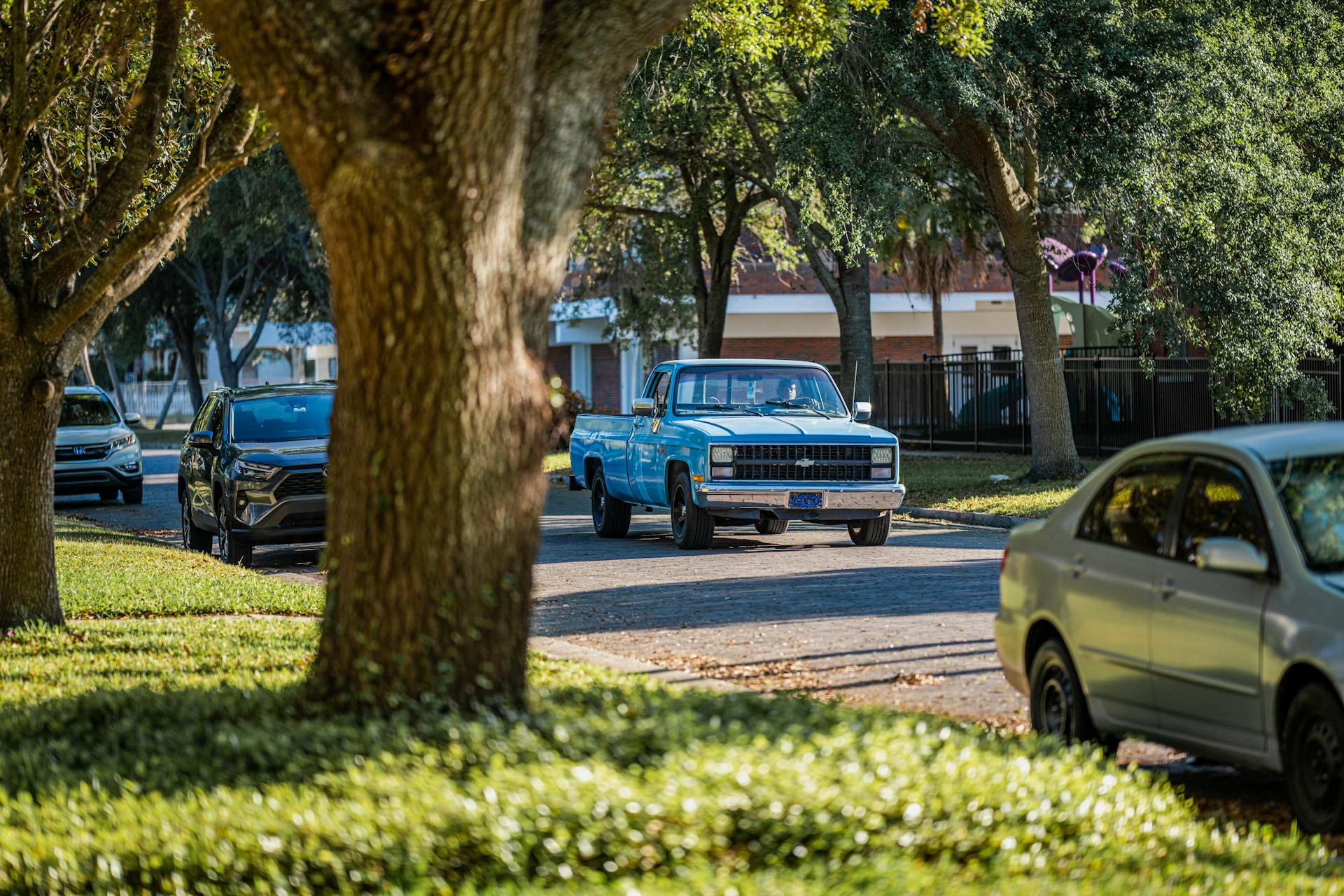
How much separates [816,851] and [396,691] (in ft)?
6.50

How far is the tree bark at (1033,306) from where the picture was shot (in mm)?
24719

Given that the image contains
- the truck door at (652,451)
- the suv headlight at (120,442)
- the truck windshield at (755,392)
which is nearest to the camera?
the truck door at (652,451)

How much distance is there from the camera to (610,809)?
4.80 meters

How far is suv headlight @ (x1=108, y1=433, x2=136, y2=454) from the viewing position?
1072 inches

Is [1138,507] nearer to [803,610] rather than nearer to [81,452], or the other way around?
[803,610]

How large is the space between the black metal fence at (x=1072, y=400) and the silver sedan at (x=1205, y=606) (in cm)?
1930

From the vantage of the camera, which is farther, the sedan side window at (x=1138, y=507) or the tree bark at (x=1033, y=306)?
the tree bark at (x=1033, y=306)

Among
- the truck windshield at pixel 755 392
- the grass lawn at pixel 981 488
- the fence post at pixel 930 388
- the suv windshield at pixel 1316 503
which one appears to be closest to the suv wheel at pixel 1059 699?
the suv windshield at pixel 1316 503

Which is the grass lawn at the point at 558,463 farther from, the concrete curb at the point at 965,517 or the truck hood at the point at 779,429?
the truck hood at the point at 779,429

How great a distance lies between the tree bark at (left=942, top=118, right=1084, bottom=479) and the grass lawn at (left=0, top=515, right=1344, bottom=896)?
62.9 feet

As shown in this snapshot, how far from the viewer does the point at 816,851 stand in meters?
4.82

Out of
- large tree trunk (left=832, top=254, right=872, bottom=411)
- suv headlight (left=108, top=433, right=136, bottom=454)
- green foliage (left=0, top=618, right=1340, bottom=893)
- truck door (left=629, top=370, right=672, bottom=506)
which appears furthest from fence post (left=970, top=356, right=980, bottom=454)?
green foliage (left=0, top=618, right=1340, bottom=893)

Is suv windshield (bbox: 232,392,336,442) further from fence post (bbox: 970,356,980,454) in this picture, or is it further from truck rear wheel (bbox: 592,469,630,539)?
fence post (bbox: 970,356,980,454)

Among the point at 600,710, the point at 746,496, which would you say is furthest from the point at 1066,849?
the point at 746,496
